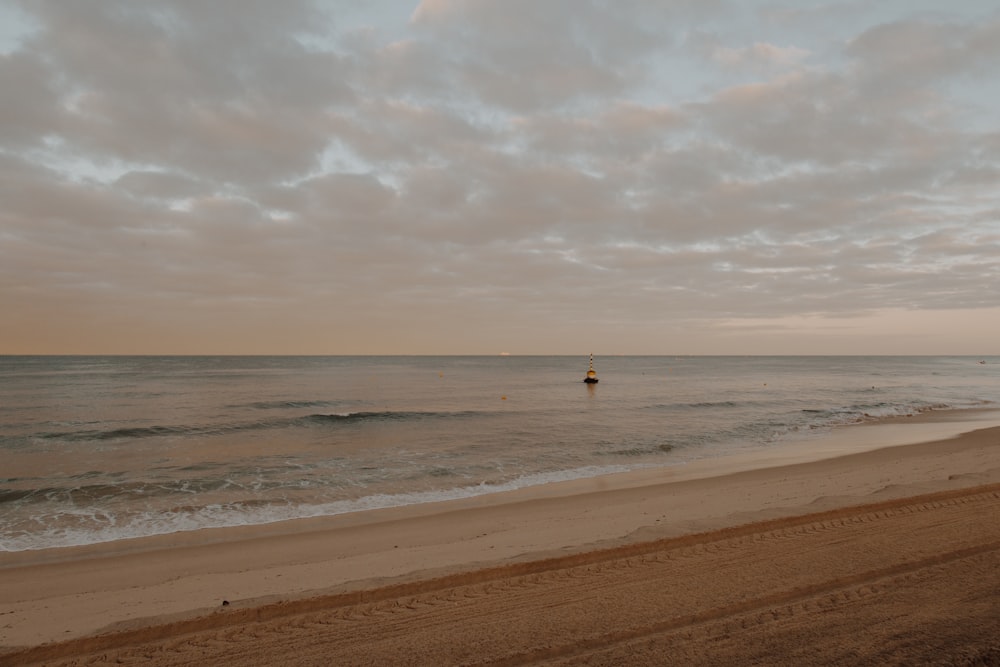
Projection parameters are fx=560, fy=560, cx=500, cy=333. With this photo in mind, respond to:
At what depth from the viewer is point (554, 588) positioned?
19.8 feet

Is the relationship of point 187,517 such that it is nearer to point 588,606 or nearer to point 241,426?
point 588,606

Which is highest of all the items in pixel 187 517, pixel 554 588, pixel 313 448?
pixel 554 588

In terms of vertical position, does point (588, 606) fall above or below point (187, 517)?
above

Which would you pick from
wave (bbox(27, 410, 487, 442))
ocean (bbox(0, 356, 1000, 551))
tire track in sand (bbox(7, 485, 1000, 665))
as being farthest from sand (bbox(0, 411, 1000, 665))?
wave (bbox(27, 410, 487, 442))

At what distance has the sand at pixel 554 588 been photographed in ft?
15.6

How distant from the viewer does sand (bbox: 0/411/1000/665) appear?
15.6ft

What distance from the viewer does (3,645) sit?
543 cm

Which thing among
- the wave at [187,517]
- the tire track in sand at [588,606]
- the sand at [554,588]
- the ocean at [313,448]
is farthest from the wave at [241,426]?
the tire track in sand at [588,606]

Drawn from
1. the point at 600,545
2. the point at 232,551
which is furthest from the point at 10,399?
the point at 600,545

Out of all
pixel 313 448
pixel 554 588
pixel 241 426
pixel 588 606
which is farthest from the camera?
pixel 241 426

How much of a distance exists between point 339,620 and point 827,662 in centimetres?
427

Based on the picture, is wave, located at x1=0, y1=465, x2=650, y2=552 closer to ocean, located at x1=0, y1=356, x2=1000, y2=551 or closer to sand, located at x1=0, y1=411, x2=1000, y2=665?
ocean, located at x1=0, y1=356, x2=1000, y2=551

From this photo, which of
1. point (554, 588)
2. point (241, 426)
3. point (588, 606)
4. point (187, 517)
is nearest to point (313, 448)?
point (241, 426)

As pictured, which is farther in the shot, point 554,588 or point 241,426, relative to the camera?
point 241,426
